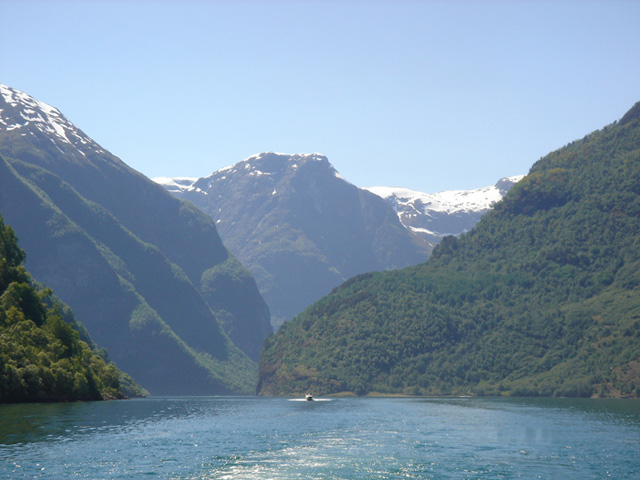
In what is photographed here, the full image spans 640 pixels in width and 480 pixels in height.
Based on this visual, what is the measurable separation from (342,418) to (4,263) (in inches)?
3707

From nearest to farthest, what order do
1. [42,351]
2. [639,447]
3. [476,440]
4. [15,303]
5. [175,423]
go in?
[639,447], [476,440], [175,423], [42,351], [15,303]

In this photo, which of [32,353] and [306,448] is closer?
[306,448]

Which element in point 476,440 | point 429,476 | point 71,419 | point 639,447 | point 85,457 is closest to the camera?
point 429,476

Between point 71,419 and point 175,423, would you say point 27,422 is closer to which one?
point 71,419

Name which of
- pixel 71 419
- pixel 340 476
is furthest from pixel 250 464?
pixel 71 419

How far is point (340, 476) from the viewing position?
8350 cm

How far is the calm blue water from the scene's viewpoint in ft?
278

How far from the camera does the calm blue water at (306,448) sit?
84.6m

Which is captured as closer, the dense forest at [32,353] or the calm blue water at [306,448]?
the calm blue water at [306,448]

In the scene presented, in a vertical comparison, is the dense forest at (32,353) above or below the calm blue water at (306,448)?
above

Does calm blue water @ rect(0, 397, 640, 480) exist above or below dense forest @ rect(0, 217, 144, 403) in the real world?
below

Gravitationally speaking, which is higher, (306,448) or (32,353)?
(32,353)

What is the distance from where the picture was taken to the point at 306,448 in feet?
356

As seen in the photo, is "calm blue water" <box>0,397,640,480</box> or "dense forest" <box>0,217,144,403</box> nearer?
"calm blue water" <box>0,397,640,480</box>
